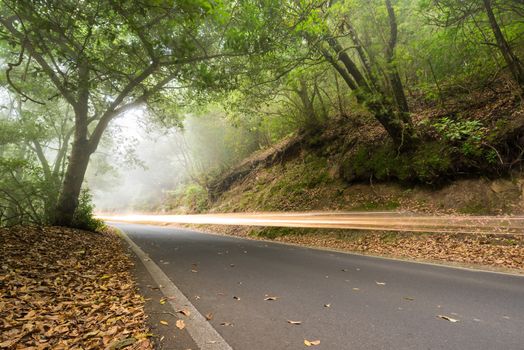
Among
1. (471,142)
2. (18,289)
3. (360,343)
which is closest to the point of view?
(360,343)

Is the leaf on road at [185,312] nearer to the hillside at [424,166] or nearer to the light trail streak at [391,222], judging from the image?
the light trail streak at [391,222]

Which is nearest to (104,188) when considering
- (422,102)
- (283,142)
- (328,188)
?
(283,142)

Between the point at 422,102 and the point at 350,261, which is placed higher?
the point at 422,102

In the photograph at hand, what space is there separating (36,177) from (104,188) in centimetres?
3699

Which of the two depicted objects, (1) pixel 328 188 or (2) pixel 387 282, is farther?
(1) pixel 328 188

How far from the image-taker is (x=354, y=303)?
4.21 metres

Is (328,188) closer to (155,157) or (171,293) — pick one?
(171,293)

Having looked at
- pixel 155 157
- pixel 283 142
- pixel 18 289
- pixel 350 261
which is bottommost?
pixel 350 261

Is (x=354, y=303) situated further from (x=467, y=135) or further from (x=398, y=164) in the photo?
(x=398, y=164)

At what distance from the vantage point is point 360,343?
3037 millimetres

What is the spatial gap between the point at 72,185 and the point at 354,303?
9.71 meters

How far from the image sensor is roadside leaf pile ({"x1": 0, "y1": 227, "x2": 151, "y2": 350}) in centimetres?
314

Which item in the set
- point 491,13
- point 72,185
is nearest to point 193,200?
point 72,185

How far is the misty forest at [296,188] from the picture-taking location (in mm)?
3637
